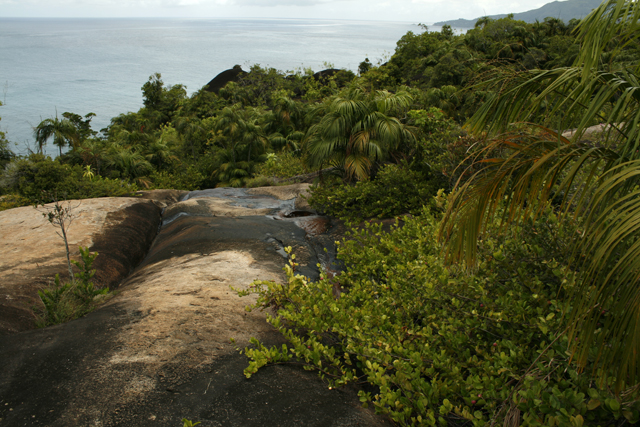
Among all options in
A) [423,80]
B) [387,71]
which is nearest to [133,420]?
[423,80]

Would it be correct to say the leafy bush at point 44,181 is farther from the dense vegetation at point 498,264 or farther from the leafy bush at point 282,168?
the dense vegetation at point 498,264

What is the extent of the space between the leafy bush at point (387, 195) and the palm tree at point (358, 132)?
25.2 inches

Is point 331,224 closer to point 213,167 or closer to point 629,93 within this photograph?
point 629,93

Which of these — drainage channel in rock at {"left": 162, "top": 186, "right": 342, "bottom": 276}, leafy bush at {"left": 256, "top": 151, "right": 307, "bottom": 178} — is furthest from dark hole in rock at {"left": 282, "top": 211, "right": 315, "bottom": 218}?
leafy bush at {"left": 256, "top": 151, "right": 307, "bottom": 178}

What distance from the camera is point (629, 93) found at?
2.43 meters

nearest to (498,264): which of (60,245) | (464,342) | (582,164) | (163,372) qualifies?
(464,342)

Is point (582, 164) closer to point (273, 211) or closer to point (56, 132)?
point (273, 211)

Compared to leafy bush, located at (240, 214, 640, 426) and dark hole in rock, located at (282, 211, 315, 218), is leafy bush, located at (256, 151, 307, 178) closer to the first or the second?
dark hole in rock, located at (282, 211, 315, 218)

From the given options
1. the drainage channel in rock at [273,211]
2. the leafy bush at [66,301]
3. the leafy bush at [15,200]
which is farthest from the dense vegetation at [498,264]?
the leafy bush at [15,200]

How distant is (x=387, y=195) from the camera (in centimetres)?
962

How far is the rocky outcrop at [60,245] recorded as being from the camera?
18.4 ft

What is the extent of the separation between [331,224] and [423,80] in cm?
2705

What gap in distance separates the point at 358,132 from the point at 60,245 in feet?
24.1

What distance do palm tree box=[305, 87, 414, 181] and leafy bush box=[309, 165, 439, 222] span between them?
64 centimetres
